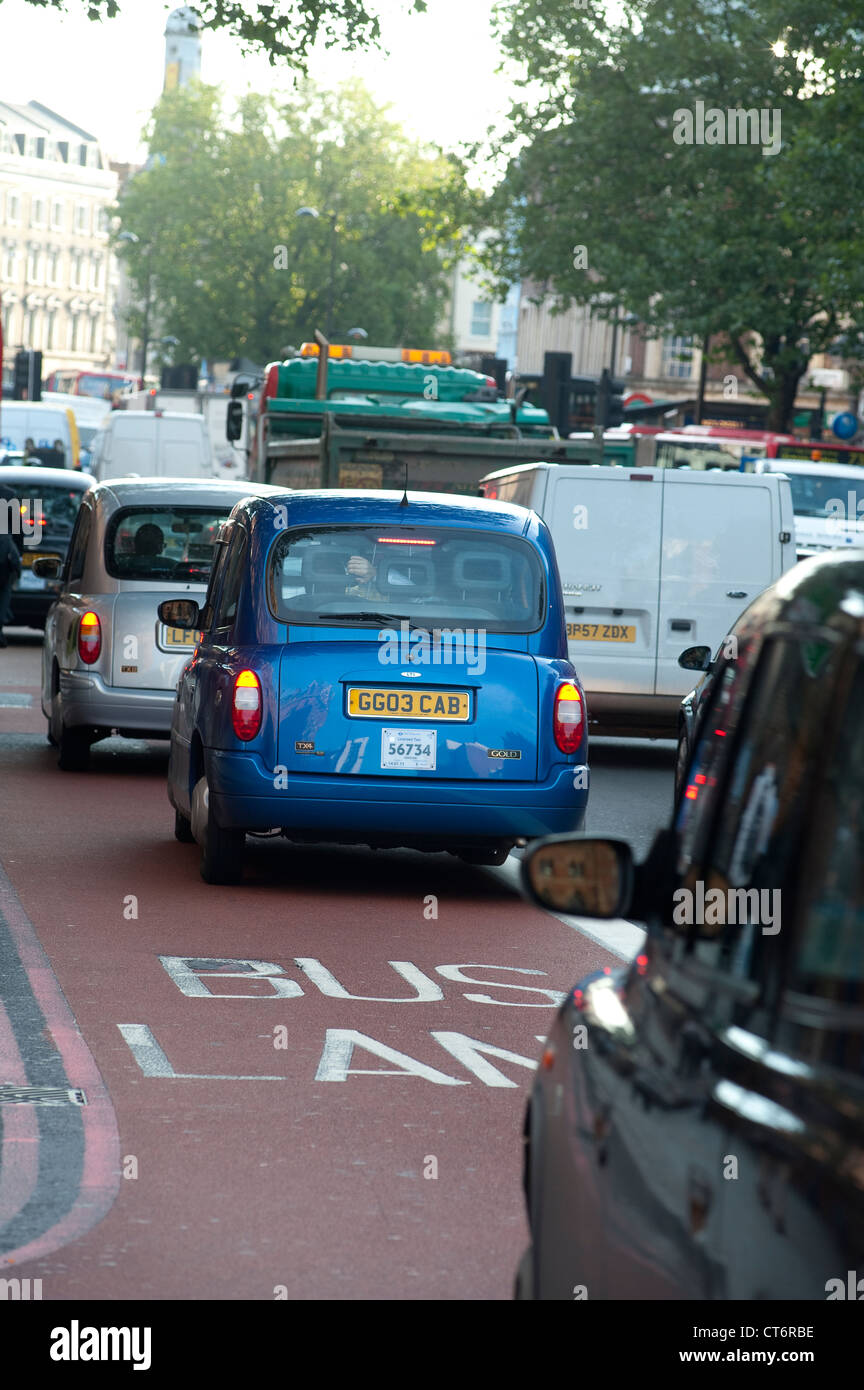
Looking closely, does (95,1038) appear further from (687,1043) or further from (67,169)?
(67,169)

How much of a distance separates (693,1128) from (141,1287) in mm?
2193

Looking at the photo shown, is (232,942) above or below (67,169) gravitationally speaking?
below

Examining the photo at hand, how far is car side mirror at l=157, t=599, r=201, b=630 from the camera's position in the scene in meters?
12.6

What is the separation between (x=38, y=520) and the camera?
2647 cm

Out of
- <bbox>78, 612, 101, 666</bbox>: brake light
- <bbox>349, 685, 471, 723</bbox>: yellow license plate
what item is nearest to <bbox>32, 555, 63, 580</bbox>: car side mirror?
<bbox>78, 612, 101, 666</bbox>: brake light

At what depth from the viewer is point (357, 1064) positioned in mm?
7234

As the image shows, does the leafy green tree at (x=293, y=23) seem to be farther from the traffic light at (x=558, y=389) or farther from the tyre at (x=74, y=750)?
the traffic light at (x=558, y=389)

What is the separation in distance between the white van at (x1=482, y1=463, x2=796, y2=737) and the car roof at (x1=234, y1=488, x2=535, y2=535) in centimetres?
652

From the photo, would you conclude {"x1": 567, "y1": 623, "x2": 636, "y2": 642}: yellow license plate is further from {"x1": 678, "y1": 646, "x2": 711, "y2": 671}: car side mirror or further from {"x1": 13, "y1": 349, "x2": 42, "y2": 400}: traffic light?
{"x1": 13, "y1": 349, "x2": 42, "y2": 400}: traffic light

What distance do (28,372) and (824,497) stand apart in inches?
1172

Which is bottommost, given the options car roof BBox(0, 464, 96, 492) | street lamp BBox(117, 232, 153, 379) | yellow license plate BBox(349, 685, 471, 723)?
yellow license plate BBox(349, 685, 471, 723)

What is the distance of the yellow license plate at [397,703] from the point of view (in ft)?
33.4

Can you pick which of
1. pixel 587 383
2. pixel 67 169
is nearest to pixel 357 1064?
pixel 587 383

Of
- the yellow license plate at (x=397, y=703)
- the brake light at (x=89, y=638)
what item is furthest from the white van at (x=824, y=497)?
the yellow license plate at (x=397, y=703)
